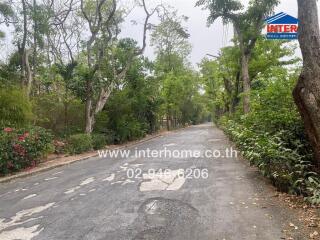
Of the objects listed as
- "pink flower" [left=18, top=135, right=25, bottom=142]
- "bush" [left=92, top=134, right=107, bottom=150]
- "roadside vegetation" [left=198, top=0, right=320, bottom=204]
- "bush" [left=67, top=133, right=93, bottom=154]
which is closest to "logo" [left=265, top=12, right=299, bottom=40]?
"roadside vegetation" [left=198, top=0, right=320, bottom=204]

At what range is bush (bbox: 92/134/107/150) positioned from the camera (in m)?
17.9

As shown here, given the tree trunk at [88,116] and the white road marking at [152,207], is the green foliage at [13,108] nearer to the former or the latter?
the tree trunk at [88,116]

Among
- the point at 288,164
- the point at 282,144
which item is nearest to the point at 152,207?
the point at 288,164

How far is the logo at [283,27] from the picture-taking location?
7.86m

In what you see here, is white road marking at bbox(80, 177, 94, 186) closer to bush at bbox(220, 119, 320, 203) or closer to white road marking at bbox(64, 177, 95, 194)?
white road marking at bbox(64, 177, 95, 194)

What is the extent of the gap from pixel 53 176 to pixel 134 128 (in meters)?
13.1

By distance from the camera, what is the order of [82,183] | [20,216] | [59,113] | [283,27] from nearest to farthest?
1. [20,216]
2. [283,27]
3. [82,183]
4. [59,113]

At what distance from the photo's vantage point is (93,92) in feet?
61.8

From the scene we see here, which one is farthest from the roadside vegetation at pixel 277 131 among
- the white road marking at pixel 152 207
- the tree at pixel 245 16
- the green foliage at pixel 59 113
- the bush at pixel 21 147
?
the green foliage at pixel 59 113

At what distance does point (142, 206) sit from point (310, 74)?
4.04m

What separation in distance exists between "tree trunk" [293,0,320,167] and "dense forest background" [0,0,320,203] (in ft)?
1.63

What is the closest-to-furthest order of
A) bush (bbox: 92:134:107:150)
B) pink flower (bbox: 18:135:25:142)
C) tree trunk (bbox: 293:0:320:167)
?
tree trunk (bbox: 293:0:320:167) → pink flower (bbox: 18:135:25:142) → bush (bbox: 92:134:107:150)

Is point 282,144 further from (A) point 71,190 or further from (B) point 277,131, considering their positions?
(A) point 71,190

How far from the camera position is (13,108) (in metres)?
12.8
